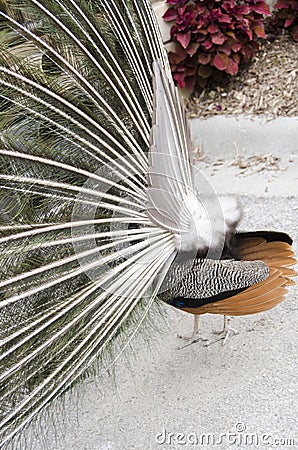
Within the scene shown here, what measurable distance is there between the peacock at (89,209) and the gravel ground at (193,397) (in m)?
0.28

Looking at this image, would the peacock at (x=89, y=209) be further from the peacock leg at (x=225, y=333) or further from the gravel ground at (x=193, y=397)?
the peacock leg at (x=225, y=333)

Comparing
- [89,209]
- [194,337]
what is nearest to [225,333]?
[194,337]

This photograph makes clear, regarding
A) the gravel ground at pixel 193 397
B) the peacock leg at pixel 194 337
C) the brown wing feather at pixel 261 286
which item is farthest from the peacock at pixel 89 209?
the peacock leg at pixel 194 337

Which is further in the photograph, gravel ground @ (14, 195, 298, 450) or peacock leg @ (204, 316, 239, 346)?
peacock leg @ (204, 316, 239, 346)

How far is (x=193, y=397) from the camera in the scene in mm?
3271

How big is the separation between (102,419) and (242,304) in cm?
87

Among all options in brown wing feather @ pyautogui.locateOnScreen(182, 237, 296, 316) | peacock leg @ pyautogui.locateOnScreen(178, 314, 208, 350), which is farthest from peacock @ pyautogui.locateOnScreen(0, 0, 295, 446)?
peacock leg @ pyautogui.locateOnScreen(178, 314, 208, 350)

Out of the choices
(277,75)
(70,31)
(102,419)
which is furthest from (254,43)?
(102,419)

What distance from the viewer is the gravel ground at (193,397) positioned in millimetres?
3049

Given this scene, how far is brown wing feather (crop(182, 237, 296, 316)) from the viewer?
3.02 metres

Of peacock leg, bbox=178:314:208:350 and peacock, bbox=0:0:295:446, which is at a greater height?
peacock, bbox=0:0:295:446

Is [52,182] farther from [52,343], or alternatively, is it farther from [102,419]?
[102,419]

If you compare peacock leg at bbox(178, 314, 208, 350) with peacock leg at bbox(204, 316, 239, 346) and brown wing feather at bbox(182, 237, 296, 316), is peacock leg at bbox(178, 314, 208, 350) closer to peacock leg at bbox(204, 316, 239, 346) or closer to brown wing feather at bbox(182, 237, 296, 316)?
peacock leg at bbox(204, 316, 239, 346)

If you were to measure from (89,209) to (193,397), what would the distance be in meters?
1.09
